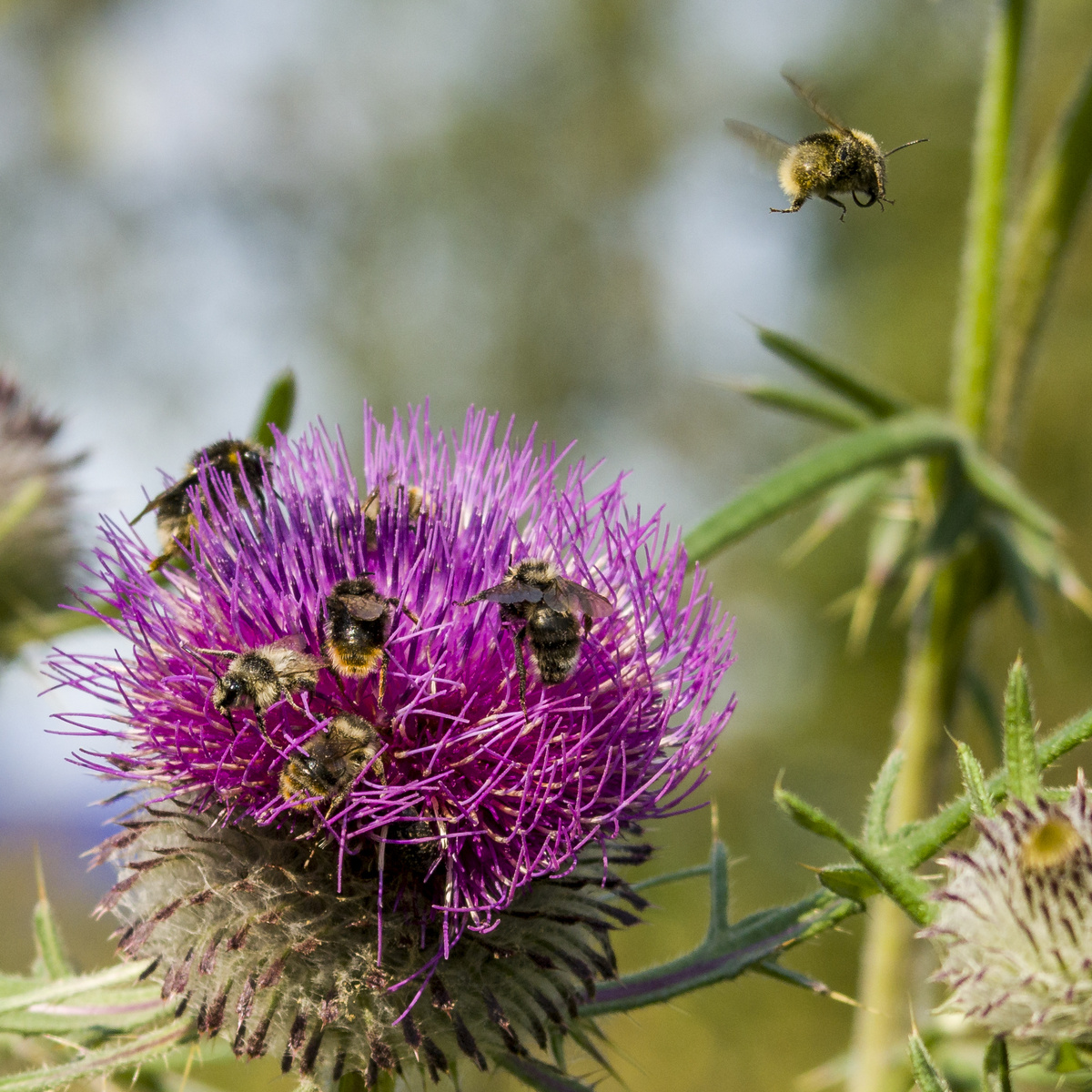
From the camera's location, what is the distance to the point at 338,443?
3137 mm

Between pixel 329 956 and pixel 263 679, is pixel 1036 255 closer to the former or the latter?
pixel 263 679

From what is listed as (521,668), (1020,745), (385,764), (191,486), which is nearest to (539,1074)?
(385,764)

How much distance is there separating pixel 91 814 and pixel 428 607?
107 cm

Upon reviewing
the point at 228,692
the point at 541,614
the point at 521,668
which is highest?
the point at 541,614

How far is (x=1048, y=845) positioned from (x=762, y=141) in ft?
7.39

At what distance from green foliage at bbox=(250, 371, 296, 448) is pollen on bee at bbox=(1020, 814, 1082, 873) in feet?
7.61

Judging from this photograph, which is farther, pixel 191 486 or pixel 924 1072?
pixel 191 486

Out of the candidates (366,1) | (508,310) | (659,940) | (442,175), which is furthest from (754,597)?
(366,1)

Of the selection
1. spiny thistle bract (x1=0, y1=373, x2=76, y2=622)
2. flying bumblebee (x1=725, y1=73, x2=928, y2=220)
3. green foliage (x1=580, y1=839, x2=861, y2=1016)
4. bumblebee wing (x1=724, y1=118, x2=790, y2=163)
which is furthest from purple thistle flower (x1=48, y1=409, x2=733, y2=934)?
spiny thistle bract (x1=0, y1=373, x2=76, y2=622)

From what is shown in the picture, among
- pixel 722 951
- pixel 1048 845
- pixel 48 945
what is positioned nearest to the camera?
pixel 1048 845

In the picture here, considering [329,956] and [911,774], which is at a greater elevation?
[911,774]

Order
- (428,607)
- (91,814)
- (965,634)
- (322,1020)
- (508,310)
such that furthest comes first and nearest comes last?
(508,310), (965,634), (91,814), (428,607), (322,1020)

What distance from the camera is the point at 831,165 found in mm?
3180

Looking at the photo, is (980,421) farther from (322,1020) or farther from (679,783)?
(322,1020)
